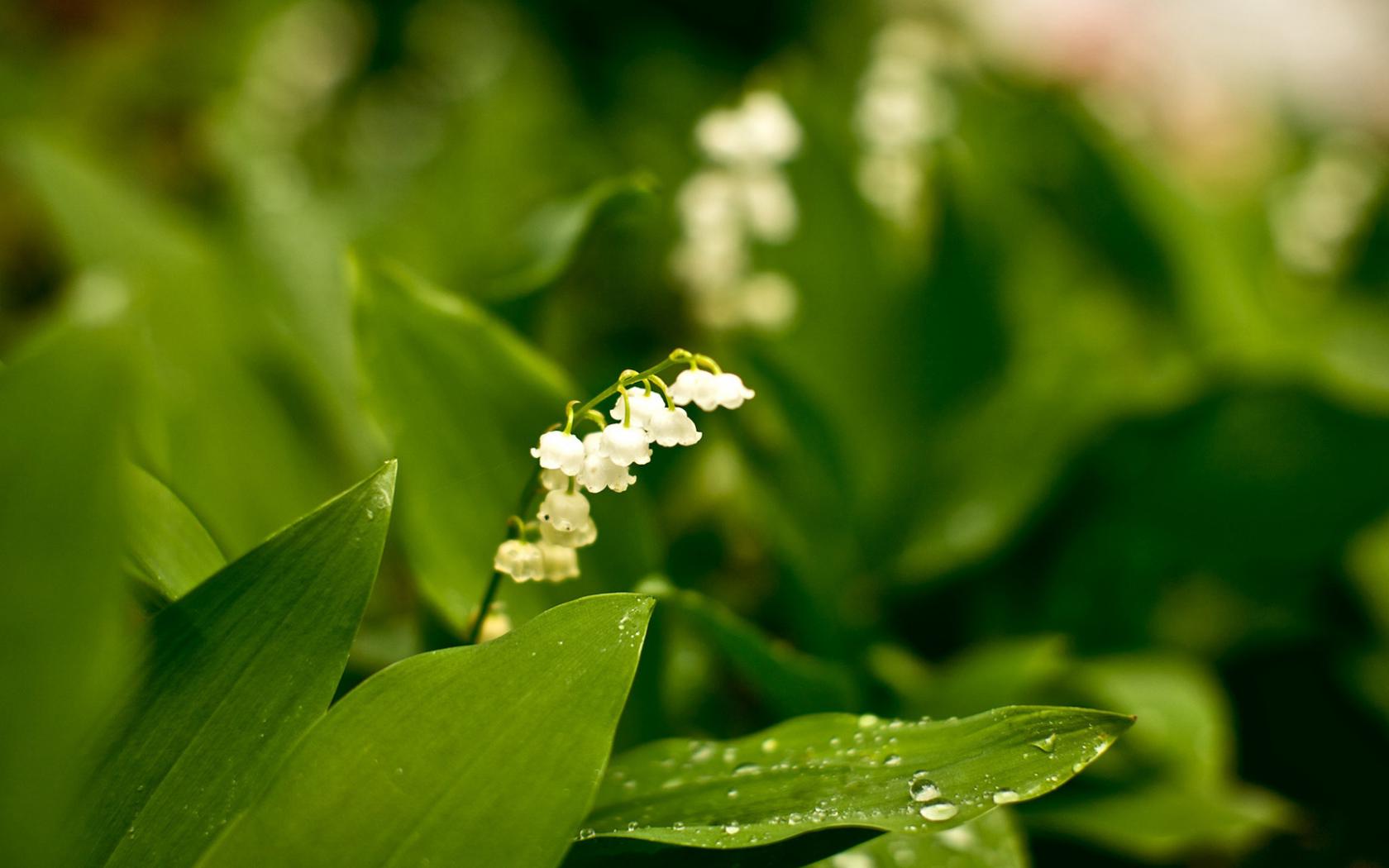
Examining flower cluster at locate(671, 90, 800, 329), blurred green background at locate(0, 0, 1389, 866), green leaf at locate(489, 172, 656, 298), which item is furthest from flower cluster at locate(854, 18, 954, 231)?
green leaf at locate(489, 172, 656, 298)

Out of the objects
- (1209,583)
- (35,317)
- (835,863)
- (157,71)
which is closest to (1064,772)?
(835,863)

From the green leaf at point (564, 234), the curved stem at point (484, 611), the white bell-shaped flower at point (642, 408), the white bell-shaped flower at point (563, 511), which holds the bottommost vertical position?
the curved stem at point (484, 611)

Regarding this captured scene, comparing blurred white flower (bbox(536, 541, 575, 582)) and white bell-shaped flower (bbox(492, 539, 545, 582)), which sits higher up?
white bell-shaped flower (bbox(492, 539, 545, 582))

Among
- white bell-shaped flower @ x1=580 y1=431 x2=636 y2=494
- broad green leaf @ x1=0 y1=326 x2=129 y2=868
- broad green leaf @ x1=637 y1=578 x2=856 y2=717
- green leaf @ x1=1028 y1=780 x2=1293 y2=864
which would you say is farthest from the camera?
green leaf @ x1=1028 y1=780 x2=1293 y2=864

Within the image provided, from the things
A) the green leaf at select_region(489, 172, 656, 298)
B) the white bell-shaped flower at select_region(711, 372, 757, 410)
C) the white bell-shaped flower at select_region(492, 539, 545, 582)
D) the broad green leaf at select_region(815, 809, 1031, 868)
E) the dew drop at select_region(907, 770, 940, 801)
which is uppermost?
the green leaf at select_region(489, 172, 656, 298)

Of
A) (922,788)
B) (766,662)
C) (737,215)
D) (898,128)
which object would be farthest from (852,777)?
(898,128)

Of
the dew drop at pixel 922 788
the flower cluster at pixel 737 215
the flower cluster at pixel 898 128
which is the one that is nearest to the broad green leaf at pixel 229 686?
the dew drop at pixel 922 788

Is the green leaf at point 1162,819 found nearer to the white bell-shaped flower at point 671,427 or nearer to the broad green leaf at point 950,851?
the broad green leaf at point 950,851

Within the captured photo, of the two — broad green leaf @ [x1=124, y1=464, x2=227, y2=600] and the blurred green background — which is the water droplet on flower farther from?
broad green leaf @ [x1=124, y1=464, x2=227, y2=600]
